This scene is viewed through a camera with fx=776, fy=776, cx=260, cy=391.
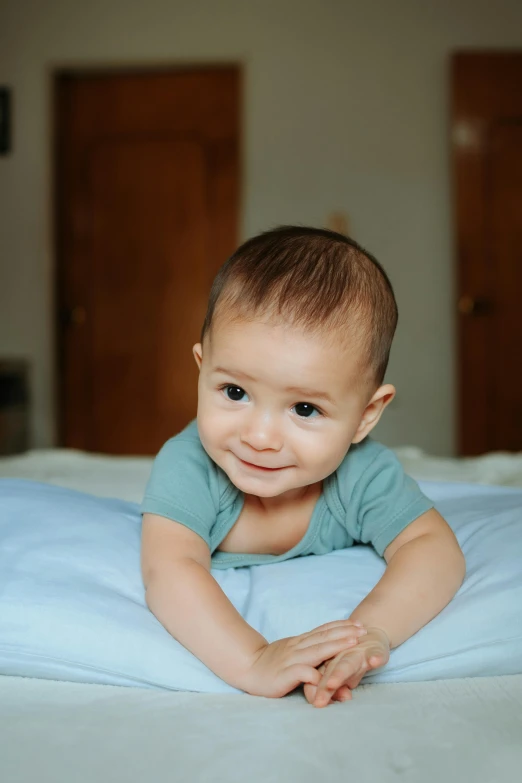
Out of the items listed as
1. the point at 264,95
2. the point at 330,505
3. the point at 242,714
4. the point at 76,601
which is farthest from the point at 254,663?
the point at 264,95

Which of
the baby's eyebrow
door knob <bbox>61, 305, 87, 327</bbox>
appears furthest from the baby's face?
door knob <bbox>61, 305, 87, 327</bbox>

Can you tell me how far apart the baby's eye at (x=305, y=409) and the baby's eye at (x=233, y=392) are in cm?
6

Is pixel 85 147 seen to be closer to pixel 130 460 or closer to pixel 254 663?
pixel 130 460

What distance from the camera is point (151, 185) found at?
161 inches

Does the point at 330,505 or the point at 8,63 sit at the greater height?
the point at 8,63

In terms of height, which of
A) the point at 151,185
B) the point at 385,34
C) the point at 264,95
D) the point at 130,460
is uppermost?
the point at 385,34

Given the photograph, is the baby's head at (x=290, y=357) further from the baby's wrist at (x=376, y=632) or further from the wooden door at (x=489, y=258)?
the wooden door at (x=489, y=258)

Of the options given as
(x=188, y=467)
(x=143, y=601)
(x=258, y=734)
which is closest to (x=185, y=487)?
(x=188, y=467)

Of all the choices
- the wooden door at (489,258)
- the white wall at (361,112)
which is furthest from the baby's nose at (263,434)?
the white wall at (361,112)

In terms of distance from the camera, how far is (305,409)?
2.76ft

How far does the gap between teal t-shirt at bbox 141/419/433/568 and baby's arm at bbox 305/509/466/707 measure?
0.03m

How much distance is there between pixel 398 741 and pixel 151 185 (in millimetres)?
3810

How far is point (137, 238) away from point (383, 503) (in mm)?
3370

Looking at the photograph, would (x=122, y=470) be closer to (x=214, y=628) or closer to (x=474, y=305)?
(x=214, y=628)
